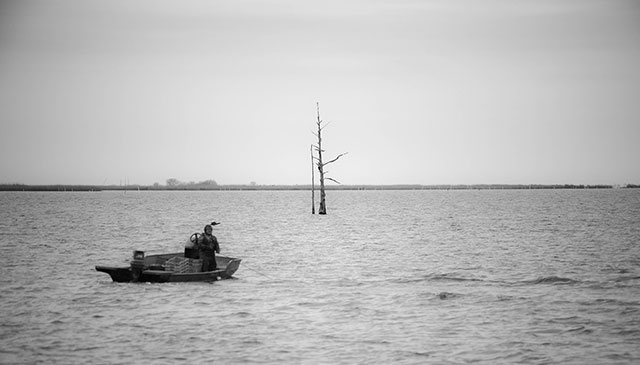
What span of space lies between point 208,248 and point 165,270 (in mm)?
2111

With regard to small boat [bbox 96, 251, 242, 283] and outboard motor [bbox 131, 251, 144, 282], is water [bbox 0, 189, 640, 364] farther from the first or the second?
outboard motor [bbox 131, 251, 144, 282]

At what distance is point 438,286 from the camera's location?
28.9 metres

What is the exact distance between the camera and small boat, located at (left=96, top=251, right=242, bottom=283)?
2742cm

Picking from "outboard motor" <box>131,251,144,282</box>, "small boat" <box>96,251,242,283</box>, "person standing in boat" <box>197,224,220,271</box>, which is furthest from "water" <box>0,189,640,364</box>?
"person standing in boat" <box>197,224,220,271</box>

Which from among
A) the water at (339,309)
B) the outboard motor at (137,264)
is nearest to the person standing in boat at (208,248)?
the water at (339,309)

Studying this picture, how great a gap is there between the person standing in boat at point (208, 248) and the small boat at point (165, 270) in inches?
10.8

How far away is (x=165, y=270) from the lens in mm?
28688

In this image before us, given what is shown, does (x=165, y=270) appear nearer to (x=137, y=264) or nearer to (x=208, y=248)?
(x=137, y=264)

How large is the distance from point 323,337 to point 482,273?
51.4ft

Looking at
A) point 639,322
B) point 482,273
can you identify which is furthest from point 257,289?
point 639,322

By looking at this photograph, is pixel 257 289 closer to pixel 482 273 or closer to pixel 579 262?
pixel 482 273

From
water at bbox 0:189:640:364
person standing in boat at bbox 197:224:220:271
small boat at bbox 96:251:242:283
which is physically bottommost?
water at bbox 0:189:640:364

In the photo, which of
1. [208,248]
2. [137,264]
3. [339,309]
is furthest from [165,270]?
[339,309]

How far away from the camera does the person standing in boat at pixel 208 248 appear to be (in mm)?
27916
